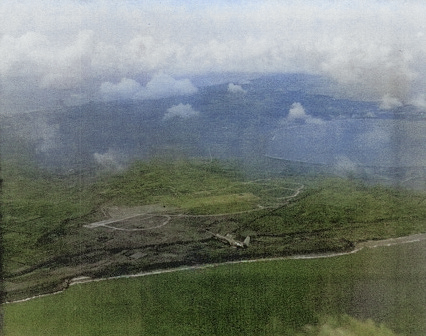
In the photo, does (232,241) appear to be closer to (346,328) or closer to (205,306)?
(205,306)

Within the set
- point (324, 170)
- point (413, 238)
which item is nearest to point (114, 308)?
point (324, 170)

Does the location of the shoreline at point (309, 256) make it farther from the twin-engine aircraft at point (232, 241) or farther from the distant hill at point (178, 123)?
the distant hill at point (178, 123)

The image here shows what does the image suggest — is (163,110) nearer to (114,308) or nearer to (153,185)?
A: (153,185)

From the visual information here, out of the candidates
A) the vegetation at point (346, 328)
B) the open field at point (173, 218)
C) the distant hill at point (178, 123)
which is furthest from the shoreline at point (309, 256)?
the distant hill at point (178, 123)

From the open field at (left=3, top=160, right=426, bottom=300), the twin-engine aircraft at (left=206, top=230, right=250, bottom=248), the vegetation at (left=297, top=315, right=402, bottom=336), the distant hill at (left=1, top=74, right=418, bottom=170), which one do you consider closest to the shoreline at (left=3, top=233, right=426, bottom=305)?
the open field at (left=3, top=160, right=426, bottom=300)

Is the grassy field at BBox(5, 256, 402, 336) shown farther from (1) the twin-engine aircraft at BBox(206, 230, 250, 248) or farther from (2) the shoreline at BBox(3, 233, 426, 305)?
(1) the twin-engine aircraft at BBox(206, 230, 250, 248)
